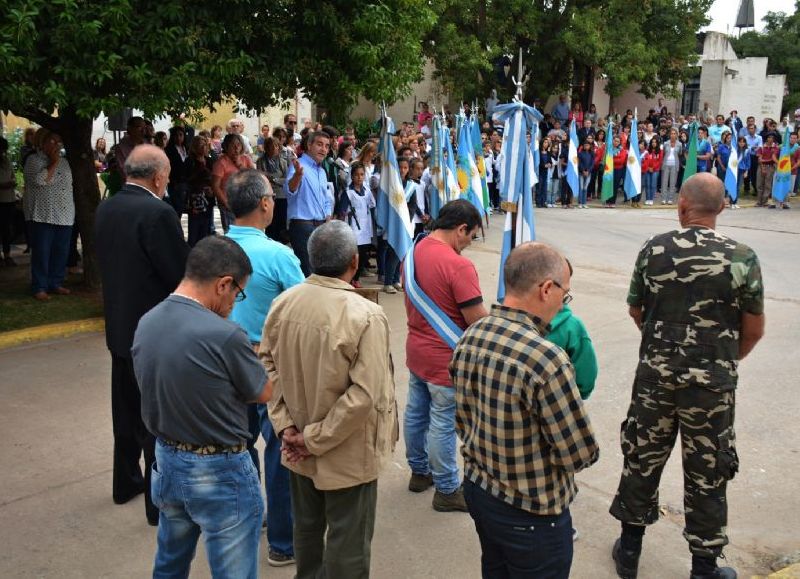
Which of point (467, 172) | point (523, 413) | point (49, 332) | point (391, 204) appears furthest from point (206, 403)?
point (467, 172)

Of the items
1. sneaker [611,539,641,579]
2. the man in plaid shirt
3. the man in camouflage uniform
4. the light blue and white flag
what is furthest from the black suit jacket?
the light blue and white flag

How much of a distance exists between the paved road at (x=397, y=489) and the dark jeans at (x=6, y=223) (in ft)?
12.8

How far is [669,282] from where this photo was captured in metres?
3.73

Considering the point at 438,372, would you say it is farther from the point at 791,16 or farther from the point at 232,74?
the point at 791,16

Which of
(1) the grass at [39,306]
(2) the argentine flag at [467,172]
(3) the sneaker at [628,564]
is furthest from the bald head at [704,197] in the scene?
(2) the argentine flag at [467,172]

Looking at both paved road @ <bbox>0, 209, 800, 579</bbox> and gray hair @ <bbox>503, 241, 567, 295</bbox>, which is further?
paved road @ <bbox>0, 209, 800, 579</bbox>

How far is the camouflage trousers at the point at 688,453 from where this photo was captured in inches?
147

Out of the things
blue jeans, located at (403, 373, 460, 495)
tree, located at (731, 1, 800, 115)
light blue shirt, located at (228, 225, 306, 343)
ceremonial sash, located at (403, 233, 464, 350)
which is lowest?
blue jeans, located at (403, 373, 460, 495)

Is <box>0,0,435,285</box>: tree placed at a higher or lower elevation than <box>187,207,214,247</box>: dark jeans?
higher

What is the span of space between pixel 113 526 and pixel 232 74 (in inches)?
177

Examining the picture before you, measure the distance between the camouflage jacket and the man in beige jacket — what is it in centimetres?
136

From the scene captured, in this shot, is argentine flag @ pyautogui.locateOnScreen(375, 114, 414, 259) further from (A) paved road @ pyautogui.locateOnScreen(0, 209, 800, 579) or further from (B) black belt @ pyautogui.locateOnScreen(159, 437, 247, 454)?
(B) black belt @ pyautogui.locateOnScreen(159, 437, 247, 454)

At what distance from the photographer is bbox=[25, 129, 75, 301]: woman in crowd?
29.6ft

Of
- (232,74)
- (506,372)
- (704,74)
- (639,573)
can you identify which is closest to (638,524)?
(639,573)
